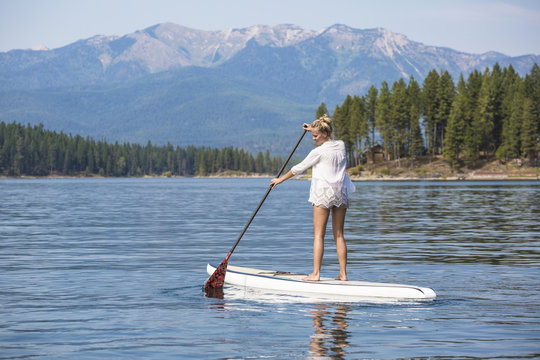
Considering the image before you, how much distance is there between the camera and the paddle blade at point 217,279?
1493 cm

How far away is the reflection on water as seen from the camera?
9.89m

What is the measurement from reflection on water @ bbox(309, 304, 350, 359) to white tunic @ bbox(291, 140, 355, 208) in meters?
2.10

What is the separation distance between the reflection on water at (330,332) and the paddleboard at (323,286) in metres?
0.61

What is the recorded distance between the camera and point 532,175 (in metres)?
125

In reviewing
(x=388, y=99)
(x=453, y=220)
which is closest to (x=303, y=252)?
(x=453, y=220)

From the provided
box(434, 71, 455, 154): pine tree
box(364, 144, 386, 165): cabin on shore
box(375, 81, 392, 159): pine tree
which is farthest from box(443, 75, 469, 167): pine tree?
box(364, 144, 386, 165): cabin on shore

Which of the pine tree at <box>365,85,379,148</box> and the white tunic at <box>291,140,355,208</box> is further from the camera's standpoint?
the pine tree at <box>365,85,379,148</box>

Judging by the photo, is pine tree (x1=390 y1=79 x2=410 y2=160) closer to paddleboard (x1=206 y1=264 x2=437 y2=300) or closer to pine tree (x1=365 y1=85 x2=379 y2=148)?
pine tree (x1=365 y1=85 x2=379 y2=148)

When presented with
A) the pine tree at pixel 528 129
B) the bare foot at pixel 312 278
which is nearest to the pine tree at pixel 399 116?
the pine tree at pixel 528 129

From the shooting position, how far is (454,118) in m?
137

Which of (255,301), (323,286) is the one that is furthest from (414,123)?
(255,301)

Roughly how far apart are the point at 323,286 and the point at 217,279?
2358 mm

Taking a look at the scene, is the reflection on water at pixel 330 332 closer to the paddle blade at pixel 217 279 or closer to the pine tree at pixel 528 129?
the paddle blade at pixel 217 279

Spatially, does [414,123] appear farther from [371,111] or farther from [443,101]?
[371,111]
